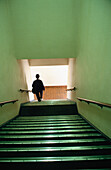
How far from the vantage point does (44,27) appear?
4.31m

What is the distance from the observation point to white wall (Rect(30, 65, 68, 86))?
9.88 metres

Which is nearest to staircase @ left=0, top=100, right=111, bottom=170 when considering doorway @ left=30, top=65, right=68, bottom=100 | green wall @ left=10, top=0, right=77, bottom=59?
green wall @ left=10, top=0, right=77, bottom=59

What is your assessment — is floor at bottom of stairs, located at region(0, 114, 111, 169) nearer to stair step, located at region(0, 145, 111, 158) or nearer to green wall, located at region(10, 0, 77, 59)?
stair step, located at region(0, 145, 111, 158)

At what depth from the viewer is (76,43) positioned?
4473mm

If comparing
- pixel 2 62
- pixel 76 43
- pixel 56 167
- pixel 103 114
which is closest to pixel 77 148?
pixel 56 167

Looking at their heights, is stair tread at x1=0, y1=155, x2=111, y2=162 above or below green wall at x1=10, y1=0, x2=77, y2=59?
below

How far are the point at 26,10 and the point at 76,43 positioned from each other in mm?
2290

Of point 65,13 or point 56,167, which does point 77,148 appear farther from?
point 65,13

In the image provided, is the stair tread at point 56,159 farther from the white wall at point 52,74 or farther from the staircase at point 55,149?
the white wall at point 52,74

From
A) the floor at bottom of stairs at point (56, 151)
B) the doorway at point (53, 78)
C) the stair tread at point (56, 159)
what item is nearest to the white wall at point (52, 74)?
the doorway at point (53, 78)

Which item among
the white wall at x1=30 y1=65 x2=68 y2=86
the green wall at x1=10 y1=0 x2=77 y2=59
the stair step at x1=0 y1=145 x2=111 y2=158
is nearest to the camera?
the stair step at x1=0 y1=145 x2=111 y2=158

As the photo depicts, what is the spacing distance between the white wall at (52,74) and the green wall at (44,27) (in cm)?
528

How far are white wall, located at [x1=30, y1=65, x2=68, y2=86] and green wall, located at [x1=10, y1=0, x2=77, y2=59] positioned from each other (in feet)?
17.3

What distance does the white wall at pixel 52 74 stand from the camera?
389 inches
